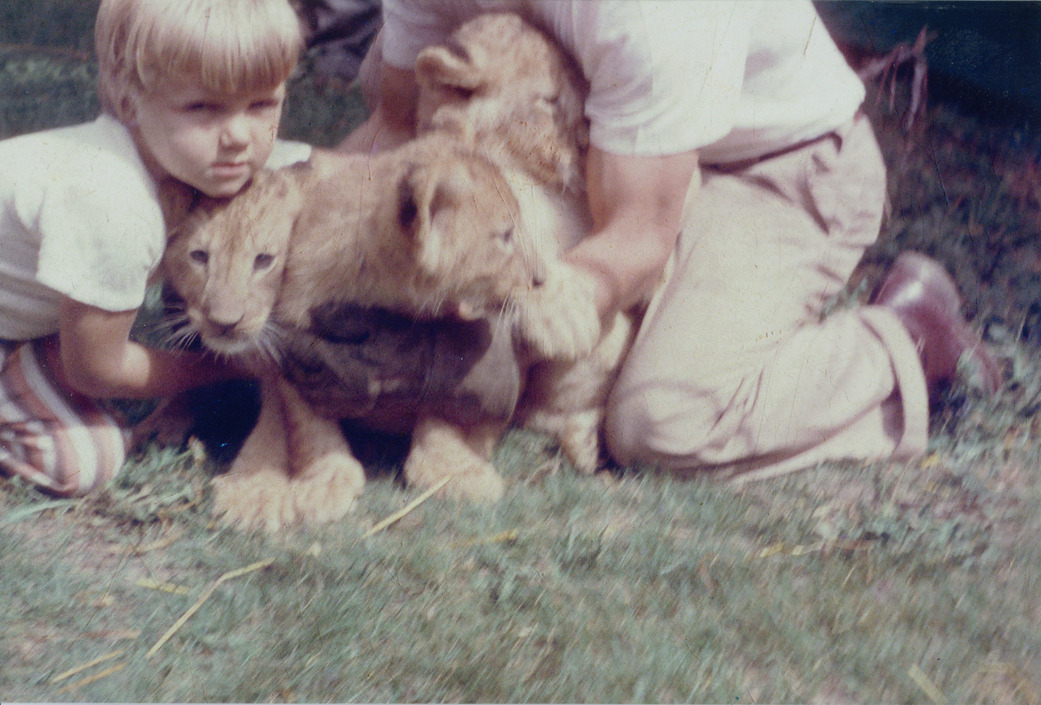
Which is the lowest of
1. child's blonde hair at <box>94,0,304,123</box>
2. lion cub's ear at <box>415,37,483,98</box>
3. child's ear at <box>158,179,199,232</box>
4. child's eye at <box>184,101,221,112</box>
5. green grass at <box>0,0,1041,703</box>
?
green grass at <box>0,0,1041,703</box>

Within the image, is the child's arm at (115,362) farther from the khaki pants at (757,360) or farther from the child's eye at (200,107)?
Answer: the khaki pants at (757,360)

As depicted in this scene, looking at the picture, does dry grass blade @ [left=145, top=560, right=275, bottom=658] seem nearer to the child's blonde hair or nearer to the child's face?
the child's face

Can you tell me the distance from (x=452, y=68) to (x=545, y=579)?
1.23 metres

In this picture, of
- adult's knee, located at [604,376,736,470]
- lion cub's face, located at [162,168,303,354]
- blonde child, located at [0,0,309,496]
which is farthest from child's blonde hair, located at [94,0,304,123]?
adult's knee, located at [604,376,736,470]

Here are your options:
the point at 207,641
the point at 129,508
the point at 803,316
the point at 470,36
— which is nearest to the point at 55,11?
the point at 470,36

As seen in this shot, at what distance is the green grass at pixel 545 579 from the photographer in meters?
1.91

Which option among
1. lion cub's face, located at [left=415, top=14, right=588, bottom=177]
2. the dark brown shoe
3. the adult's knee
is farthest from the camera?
the dark brown shoe

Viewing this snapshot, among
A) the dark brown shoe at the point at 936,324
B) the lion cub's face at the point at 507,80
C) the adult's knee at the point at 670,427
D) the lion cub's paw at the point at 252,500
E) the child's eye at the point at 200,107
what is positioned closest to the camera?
the child's eye at the point at 200,107

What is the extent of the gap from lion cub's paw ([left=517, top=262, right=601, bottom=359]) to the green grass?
0.37 meters

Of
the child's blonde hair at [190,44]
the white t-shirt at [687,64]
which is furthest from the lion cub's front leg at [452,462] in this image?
the child's blonde hair at [190,44]

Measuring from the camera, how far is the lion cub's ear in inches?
90.8

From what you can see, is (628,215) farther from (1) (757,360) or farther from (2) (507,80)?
(1) (757,360)

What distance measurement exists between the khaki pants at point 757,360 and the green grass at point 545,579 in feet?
0.30

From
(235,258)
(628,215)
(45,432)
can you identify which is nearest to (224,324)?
(235,258)
